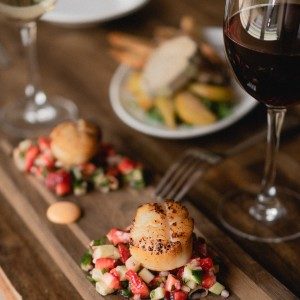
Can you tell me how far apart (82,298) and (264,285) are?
0.33 meters

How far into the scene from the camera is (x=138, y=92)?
1672mm

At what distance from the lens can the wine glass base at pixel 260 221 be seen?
126 centimetres

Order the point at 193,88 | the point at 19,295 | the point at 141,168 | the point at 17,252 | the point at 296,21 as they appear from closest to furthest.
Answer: the point at 296,21, the point at 19,295, the point at 17,252, the point at 141,168, the point at 193,88

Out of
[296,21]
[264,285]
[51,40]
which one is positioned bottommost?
[51,40]

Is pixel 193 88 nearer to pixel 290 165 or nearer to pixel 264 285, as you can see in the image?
pixel 290 165

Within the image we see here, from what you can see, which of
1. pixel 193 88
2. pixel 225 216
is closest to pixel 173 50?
pixel 193 88

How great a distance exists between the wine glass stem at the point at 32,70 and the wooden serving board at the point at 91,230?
24 cm

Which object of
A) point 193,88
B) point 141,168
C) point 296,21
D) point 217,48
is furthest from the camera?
point 217,48

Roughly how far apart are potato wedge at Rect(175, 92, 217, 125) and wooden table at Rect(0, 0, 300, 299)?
0.04 metres

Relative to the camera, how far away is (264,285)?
110cm

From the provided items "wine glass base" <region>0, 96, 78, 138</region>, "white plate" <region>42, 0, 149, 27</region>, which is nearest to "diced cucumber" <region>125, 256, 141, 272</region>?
"wine glass base" <region>0, 96, 78, 138</region>

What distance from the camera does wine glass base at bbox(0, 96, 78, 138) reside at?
162 cm

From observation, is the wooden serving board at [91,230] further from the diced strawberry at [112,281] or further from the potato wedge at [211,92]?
the potato wedge at [211,92]

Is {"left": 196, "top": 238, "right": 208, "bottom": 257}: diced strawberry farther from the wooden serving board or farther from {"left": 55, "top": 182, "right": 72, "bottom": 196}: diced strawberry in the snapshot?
{"left": 55, "top": 182, "right": 72, "bottom": 196}: diced strawberry
